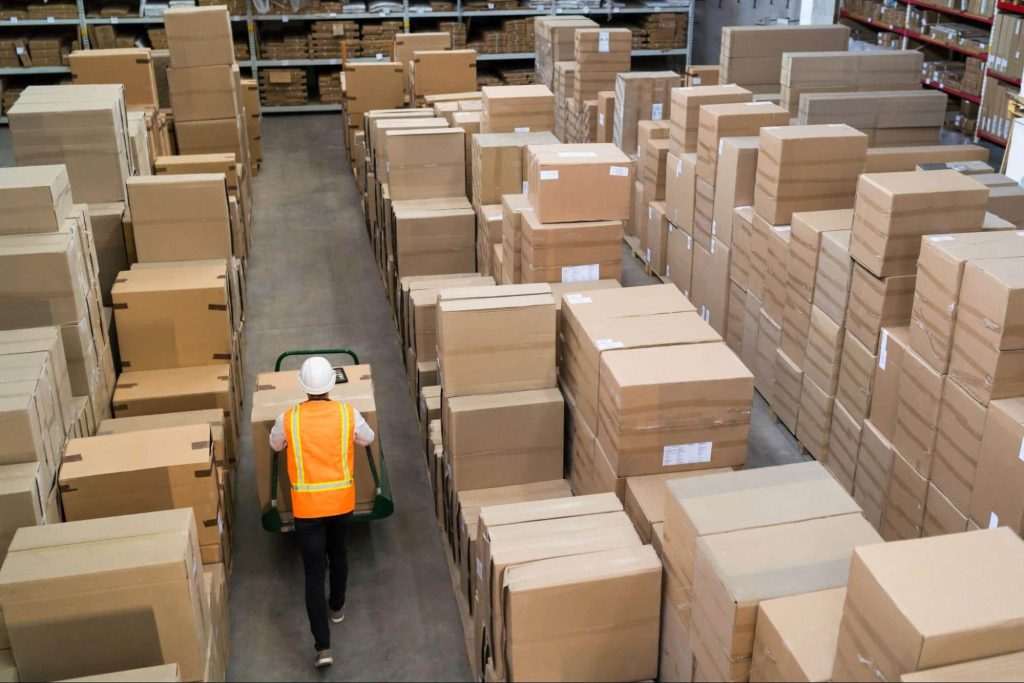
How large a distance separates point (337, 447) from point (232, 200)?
13.0ft

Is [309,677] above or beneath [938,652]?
beneath

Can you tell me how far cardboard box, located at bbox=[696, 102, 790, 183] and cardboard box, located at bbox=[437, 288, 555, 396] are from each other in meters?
2.48

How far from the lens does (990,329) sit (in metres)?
3.76

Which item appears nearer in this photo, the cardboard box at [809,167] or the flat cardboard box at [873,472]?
the flat cardboard box at [873,472]

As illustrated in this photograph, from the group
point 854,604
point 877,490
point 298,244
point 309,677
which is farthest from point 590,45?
point 854,604

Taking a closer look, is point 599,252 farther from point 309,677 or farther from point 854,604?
point 854,604

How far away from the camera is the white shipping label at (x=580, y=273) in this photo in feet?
17.7

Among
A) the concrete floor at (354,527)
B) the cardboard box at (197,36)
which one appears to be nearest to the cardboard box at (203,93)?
the cardboard box at (197,36)

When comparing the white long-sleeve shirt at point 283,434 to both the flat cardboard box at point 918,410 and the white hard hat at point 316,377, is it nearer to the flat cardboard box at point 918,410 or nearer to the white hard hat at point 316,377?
the white hard hat at point 316,377

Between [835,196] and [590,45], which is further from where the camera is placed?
[590,45]

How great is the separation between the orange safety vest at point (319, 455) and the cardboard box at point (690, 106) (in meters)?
3.96

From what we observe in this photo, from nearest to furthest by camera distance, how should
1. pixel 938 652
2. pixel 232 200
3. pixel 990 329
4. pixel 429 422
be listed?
1. pixel 938 652
2. pixel 990 329
3. pixel 429 422
4. pixel 232 200

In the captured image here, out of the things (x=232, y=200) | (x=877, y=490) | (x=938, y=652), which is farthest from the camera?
(x=232, y=200)

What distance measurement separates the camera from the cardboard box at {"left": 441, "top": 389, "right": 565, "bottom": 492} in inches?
175
